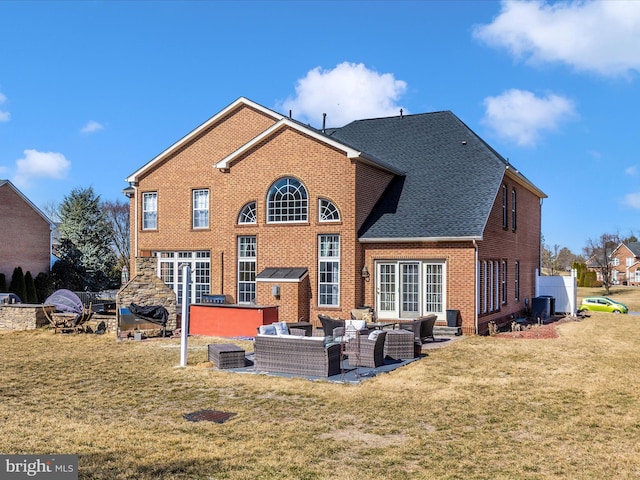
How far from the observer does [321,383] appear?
12195mm

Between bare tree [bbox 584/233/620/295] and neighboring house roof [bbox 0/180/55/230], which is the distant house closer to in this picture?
bare tree [bbox 584/233/620/295]

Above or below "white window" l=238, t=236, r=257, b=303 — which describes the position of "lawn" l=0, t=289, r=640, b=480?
below

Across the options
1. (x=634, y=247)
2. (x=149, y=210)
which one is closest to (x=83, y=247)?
(x=149, y=210)

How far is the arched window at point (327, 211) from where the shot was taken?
22.2 meters

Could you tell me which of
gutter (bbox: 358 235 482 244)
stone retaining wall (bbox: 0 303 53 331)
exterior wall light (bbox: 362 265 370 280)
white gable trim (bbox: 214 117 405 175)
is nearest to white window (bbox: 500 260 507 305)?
gutter (bbox: 358 235 482 244)

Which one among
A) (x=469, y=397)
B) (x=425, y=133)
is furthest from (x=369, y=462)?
(x=425, y=133)

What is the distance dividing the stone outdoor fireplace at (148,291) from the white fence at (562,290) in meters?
19.3

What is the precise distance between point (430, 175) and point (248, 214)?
7.71 metres

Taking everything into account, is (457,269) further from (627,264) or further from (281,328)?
(627,264)

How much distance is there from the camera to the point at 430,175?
79.1 feet

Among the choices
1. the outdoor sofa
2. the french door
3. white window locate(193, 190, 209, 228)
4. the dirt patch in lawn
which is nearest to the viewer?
the outdoor sofa

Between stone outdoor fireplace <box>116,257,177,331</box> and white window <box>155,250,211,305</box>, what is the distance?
12.3 feet

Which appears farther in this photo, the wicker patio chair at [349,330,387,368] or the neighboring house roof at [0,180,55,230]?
the neighboring house roof at [0,180,55,230]

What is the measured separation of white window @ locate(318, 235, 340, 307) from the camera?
72.0ft
